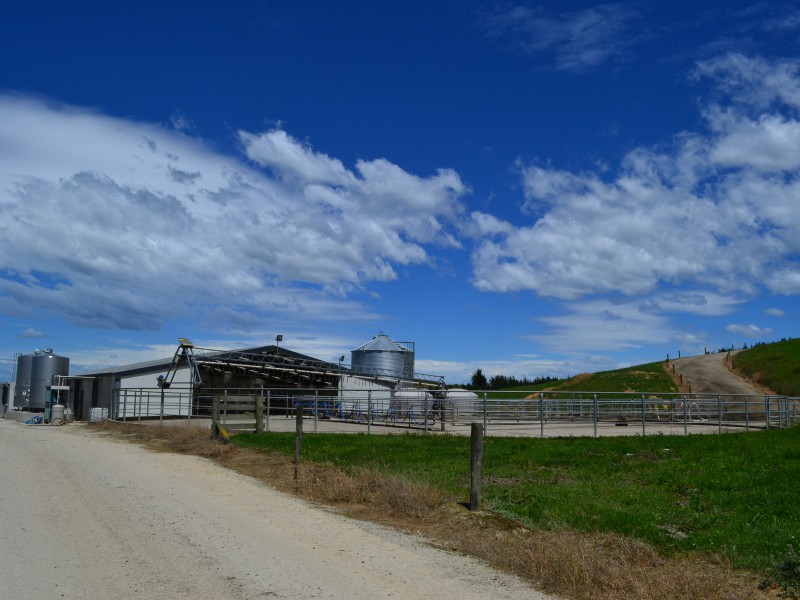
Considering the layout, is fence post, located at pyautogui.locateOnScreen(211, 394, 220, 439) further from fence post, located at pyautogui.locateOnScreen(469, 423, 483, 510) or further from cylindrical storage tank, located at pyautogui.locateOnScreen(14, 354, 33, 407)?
cylindrical storage tank, located at pyautogui.locateOnScreen(14, 354, 33, 407)

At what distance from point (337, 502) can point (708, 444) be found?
38.3 feet

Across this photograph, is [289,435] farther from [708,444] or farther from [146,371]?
[146,371]

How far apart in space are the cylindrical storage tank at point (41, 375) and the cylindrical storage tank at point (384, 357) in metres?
21.1

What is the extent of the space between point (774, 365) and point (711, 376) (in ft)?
17.1

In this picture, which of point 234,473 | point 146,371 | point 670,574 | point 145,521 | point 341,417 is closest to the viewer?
point 670,574

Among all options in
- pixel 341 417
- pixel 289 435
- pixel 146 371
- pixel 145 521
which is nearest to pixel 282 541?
pixel 145 521

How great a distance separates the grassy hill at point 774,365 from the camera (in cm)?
5953

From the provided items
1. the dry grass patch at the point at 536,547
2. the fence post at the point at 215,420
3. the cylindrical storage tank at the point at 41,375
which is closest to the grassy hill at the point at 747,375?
the cylindrical storage tank at the point at 41,375

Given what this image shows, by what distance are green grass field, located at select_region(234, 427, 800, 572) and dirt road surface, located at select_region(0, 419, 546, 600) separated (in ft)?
7.77

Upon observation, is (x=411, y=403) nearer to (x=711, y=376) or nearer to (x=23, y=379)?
(x=23, y=379)

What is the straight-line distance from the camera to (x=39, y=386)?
2084 inches

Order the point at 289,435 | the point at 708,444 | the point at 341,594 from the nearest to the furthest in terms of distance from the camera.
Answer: the point at 341,594 → the point at 708,444 → the point at 289,435

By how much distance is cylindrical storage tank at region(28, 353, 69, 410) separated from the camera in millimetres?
52719

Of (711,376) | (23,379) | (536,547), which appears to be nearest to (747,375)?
(711,376)
